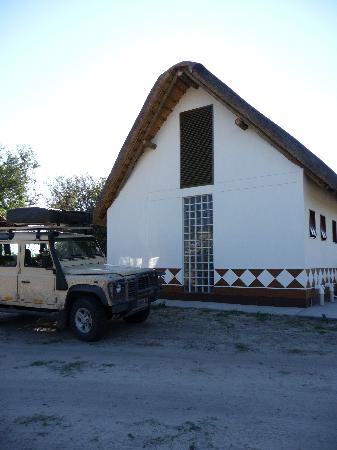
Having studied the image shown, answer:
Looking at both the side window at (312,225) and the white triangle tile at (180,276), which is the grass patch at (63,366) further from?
the side window at (312,225)

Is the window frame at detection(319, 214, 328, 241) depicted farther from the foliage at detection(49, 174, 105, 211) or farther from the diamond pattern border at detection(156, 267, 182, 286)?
the foliage at detection(49, 174, 105, 211)

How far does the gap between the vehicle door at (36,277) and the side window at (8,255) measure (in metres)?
0.22

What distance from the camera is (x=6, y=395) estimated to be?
16.4 ft

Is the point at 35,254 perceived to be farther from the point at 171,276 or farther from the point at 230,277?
the point at 230,277

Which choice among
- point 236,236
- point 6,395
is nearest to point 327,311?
point 236,236

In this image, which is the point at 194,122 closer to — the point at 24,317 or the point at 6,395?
the point at 24,317

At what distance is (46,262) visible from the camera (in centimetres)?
846

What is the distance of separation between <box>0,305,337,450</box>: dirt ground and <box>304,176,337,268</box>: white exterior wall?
3.64 metres

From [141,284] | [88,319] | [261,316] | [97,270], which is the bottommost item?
[261,316]

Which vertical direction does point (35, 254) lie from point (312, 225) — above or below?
below

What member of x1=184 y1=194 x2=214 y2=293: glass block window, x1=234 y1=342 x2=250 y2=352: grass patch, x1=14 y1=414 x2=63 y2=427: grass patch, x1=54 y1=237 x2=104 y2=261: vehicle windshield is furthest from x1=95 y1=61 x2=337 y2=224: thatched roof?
x1=14 y1=414 x2=63 y2=427: grass patch

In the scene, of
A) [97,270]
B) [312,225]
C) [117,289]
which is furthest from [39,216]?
[312,225]

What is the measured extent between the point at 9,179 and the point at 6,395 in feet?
124

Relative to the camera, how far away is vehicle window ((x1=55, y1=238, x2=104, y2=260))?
8.82m
